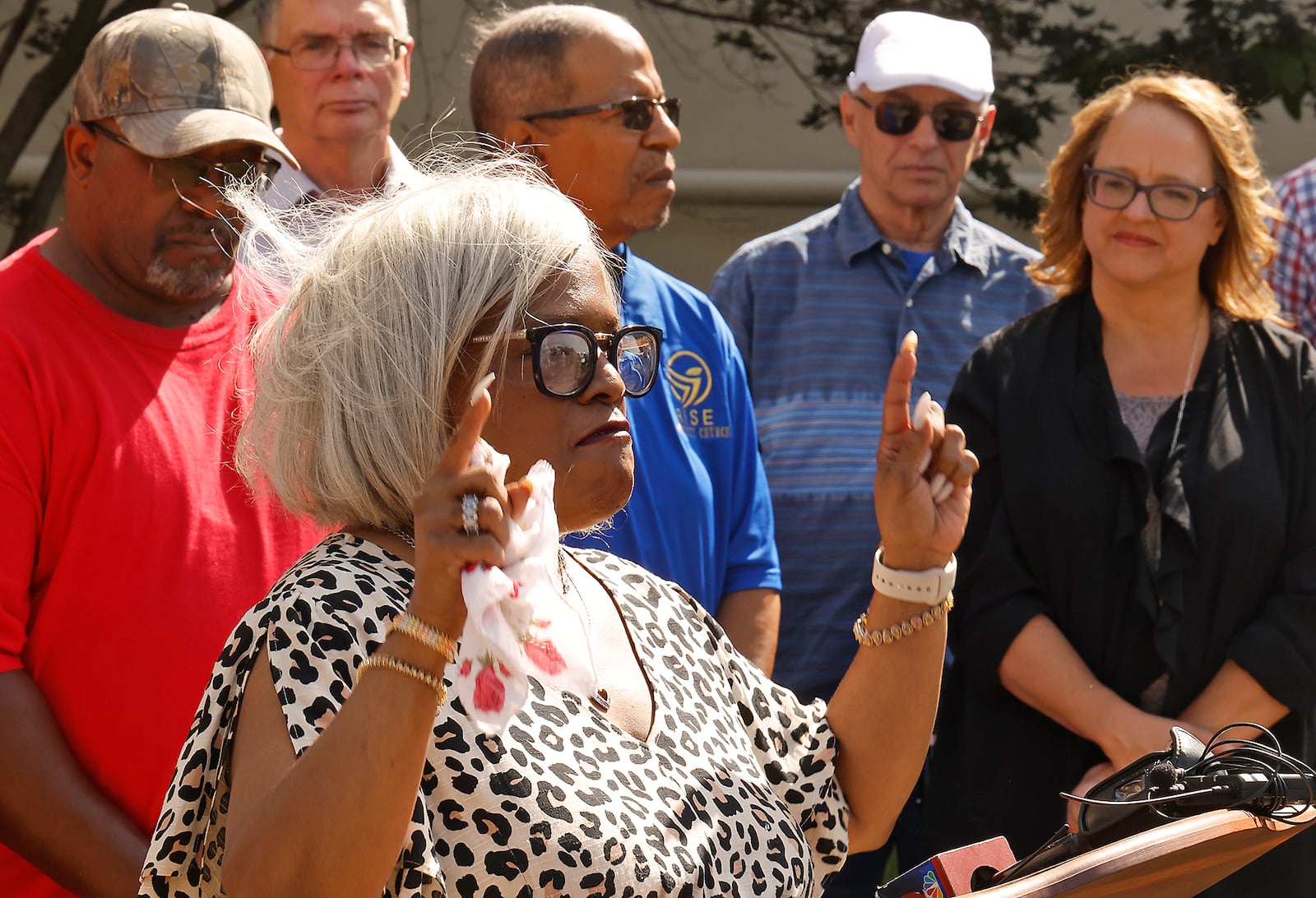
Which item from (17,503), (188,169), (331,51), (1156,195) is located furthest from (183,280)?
(1156,195)

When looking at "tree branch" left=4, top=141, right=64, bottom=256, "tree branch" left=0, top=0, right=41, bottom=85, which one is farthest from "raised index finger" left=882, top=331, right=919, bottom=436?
"tree branch" left=0, top=0, right=41, bottom=85

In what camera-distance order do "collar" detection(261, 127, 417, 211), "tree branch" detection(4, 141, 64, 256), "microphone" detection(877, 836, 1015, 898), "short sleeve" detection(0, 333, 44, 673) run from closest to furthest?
"microphone" detection(877, 836, 1015, 898) → "short sleeve" detection(0, 333, 44, 673) → "collar" detection(261, 127, 417, 211) → "tree branch" detection(4, 141, 64, 256)

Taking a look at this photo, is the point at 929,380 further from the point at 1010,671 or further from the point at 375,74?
the point at 375,74

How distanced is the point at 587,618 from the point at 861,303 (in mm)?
1837

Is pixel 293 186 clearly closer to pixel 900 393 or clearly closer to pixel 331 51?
pixel 331 51

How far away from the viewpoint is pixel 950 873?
2.01 meters

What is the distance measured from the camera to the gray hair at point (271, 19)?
3.64m

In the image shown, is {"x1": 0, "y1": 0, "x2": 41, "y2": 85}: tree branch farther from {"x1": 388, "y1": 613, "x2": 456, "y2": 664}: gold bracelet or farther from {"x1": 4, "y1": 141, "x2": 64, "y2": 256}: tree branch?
{"x1": 388, "y1": 613, "x2": 456, "y2": 664}: gold bracelet

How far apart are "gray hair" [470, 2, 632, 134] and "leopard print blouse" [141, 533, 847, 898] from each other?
64.5 inches

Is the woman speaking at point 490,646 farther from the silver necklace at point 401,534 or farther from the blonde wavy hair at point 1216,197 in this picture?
the blonde wavy hair at point 1216,197

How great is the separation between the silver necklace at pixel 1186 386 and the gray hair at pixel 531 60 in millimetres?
1456

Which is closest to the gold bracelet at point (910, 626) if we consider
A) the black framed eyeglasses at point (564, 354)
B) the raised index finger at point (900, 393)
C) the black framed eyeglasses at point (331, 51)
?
the raised index finger at point (900, 393)

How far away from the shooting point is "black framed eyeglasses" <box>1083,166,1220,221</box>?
3.25m

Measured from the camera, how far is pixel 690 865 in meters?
1.76
